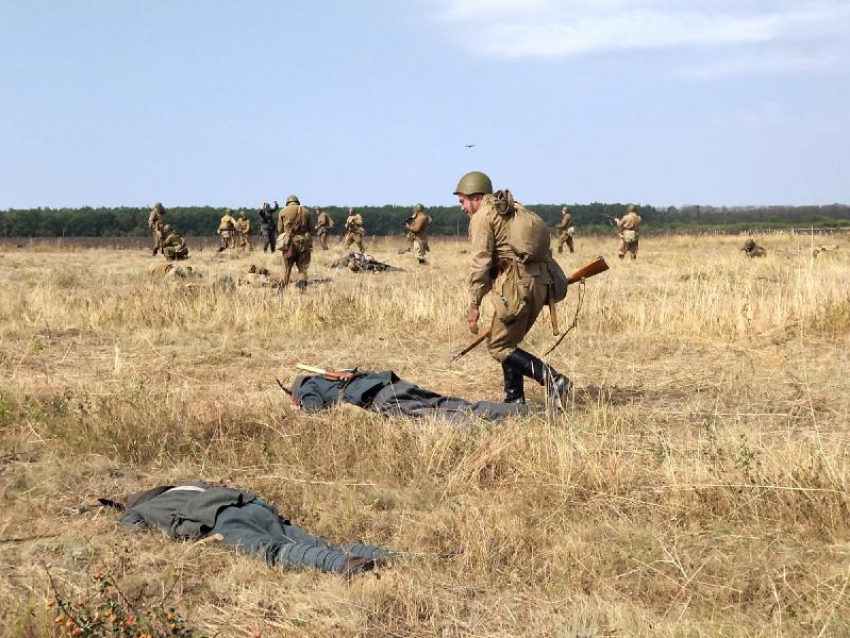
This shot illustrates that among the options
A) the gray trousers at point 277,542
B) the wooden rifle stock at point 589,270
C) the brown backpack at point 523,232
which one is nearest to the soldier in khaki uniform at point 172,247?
the wooden rifle stock at point 589,270

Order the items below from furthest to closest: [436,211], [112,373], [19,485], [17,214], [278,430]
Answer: [436,211] < [17,214] < [112,373] < [278,430] < [19,485]

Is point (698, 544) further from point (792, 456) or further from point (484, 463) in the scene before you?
point (484, 463)

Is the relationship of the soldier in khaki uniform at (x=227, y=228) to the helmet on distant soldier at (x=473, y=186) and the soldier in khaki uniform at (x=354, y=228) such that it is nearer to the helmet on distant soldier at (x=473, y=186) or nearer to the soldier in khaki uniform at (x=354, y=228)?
the soldier in khaki uniform at (x=354, y=228)

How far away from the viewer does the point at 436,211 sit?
78438mm

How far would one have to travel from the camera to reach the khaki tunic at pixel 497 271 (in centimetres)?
650

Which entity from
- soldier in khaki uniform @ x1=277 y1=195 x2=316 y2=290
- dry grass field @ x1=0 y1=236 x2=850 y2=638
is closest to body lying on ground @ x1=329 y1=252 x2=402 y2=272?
soldier in khaki uniform @ x1=277 y1=195 x2=316 y2=290

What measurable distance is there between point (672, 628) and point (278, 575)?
1563mm

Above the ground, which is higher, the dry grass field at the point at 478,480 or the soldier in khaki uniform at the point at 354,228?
the soldier in khaki uniform at the point at 354,228

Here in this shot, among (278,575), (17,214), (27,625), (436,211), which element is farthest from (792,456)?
(436,211)

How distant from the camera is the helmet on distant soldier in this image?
22.4 feet

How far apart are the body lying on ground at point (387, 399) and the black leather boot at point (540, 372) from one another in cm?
23

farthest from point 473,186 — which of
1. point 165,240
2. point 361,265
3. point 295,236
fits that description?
point 165,240

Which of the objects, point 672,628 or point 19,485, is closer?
point 672,628

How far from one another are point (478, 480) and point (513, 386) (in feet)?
5.77
